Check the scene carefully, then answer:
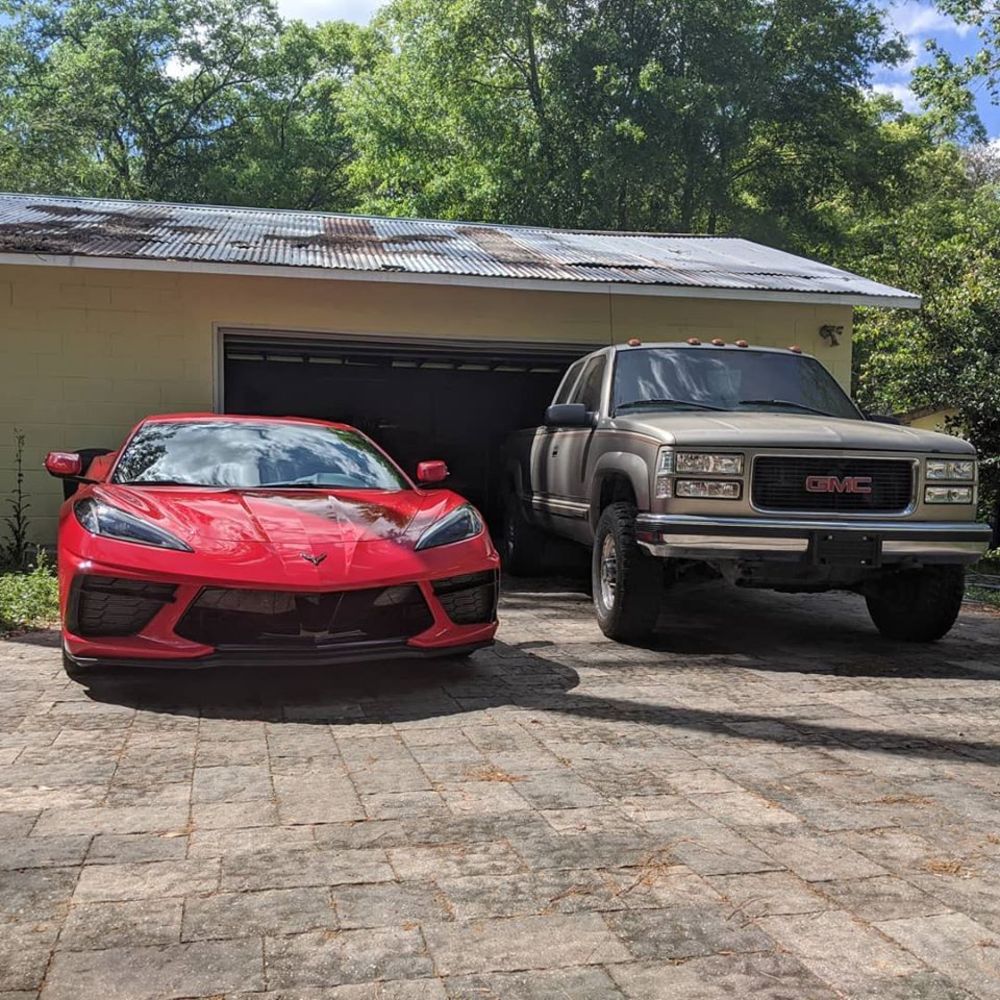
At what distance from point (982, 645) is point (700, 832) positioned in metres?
4.44

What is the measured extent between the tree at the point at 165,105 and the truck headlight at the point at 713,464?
2837 centimetres

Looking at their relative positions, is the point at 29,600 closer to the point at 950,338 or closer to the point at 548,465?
the point at 548,465

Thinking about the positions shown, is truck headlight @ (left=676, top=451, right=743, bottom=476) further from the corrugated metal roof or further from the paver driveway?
the corrugated metal roof

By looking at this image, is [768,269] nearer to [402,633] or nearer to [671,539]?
[671,539]

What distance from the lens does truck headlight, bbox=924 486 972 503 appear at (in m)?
5.87

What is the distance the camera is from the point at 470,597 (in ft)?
16.2

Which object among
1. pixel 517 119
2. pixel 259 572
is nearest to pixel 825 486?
pixel 259 572

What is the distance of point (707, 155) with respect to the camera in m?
27.2

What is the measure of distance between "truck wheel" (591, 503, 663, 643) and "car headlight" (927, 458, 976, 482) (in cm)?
175

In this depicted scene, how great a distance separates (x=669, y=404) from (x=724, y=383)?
50cm

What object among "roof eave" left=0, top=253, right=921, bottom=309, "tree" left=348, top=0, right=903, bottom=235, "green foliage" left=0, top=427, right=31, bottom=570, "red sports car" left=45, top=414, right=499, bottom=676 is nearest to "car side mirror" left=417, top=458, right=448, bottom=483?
"red sports car" left=45, top=414, right=499, bottom=676

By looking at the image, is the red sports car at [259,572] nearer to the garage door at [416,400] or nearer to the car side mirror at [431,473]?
the car side mirror at [431,473]

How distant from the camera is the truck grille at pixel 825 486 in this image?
18.9 ft

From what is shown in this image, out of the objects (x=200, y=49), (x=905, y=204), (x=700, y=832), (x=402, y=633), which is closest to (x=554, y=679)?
(x=402, y=633)
